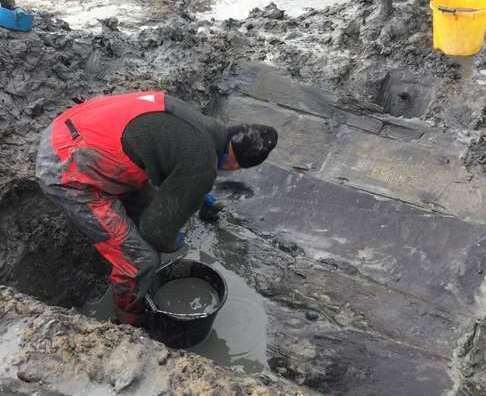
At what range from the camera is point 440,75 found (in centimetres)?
588

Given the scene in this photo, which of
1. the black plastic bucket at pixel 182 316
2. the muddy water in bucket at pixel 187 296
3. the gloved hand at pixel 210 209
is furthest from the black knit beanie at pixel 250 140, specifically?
the gloved hand at pixel 210 209

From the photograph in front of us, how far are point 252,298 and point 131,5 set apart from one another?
225 inches

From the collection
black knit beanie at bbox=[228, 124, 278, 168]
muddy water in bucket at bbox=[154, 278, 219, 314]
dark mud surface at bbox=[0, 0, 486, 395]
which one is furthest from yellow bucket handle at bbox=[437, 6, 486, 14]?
muddy water in bucket at bbox=[154, 278, 219, 314]

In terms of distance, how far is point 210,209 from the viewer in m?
4.88

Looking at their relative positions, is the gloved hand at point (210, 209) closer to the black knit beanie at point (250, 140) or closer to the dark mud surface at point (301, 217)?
the dark mud surface at point (301, 217)

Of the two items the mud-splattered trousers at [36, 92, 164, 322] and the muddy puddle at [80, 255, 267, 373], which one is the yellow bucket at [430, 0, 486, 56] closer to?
the muddy puddle at [80, 255, 267, 373]

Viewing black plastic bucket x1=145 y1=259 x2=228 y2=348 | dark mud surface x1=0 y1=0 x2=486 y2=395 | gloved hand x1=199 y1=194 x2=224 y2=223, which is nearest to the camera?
dark mud surface x1=0 y1=0 x2=486 y2=395

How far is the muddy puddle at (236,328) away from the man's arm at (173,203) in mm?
728

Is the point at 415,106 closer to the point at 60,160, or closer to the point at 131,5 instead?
the point at 60,160

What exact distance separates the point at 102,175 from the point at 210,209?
1.53m

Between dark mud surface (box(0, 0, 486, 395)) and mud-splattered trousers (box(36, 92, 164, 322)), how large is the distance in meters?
0.54

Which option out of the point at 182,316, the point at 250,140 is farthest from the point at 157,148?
the point at 182,316

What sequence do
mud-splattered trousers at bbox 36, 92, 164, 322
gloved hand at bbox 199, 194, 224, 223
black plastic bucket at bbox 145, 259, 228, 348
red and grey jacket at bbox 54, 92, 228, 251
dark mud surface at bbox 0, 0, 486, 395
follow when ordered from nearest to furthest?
dark mud surface at bbox 0, 0, 486, 395, red and grey jacket at bbox 54, 92, 228, 251, mud-splattered trousers at bbox 36, 92, 164, 322, black plastic bucket at bbox 145, 259, 228, 348, gloved hand at bbox 199, 194, 224, 223

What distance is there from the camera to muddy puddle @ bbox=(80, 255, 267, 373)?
398cm
